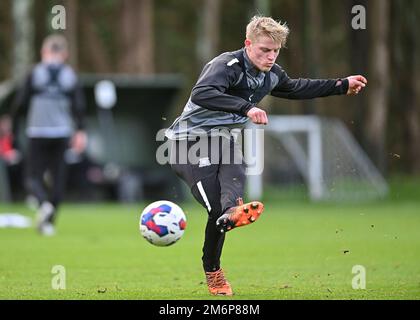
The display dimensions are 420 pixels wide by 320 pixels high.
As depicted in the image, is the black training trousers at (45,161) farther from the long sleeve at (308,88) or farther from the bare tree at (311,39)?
the bare tree at (311,39)

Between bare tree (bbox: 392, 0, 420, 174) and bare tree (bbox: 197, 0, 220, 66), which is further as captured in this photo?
bare tree (bbox: 197, 0, 220, 66)

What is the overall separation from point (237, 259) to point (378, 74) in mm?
19314

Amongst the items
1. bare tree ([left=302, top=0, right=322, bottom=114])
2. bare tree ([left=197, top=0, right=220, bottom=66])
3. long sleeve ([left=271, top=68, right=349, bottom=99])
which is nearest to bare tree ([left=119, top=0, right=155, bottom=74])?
bare tree ([left=197, top=0, right=220, bottom=66])

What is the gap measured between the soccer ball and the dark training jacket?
643mm

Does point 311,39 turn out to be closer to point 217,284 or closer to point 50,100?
point 50,100

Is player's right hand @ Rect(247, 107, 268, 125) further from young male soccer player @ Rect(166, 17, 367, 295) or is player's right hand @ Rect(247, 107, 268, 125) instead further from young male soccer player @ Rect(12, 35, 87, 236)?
young male soccer player @ Rect(12, 35, 87, 236)

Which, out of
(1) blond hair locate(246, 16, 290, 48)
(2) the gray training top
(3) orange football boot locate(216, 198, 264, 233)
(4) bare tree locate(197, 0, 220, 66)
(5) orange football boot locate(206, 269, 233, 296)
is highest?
(4) bare tree locate(197, 0, 220, 66)

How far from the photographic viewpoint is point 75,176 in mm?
26453

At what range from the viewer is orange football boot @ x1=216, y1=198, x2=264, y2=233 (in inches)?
307

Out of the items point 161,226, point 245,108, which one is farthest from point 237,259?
point 245,108

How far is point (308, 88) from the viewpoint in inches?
362

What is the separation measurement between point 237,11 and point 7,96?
48.2ft

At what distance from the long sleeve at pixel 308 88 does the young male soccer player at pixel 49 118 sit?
651 centimetres

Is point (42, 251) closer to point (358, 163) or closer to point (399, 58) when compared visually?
point (358, 163)
